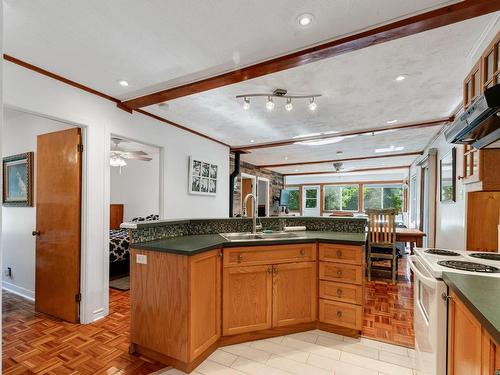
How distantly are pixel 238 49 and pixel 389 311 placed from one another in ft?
9.95

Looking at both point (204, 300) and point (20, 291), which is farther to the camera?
point (20, 291)

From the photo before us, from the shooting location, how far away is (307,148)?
535 cm

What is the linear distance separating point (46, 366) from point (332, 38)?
313cm

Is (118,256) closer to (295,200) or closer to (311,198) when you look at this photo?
(295,200)

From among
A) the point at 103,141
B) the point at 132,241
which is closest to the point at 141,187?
the point at 103,141

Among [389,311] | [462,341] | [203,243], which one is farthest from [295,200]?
[462,341]

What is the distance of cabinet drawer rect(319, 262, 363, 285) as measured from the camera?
2232mm

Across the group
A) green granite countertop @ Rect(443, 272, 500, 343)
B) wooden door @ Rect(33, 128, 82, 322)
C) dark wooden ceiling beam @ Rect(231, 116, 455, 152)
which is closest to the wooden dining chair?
dark wooden ceiling beam @ Rect(231, 116, 455, 152)

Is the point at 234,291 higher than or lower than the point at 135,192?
lower

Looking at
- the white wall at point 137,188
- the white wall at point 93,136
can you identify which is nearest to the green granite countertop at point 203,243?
the white wall at point 93,136

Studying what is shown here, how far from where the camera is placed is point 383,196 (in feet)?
31.4

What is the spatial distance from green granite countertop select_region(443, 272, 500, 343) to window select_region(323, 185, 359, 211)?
905 centimetres

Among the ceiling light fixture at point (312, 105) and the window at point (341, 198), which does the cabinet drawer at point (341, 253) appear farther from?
the window at point (341, 198)

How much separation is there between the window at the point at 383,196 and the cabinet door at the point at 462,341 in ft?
29.4
